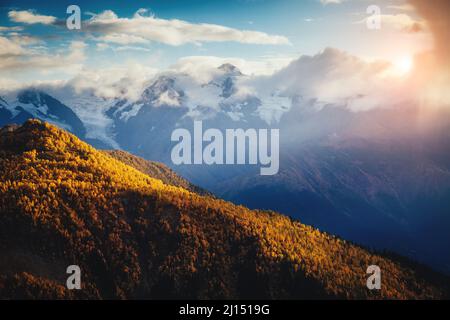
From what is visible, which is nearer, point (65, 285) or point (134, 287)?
point (65, 285)

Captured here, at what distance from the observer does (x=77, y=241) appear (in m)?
199
